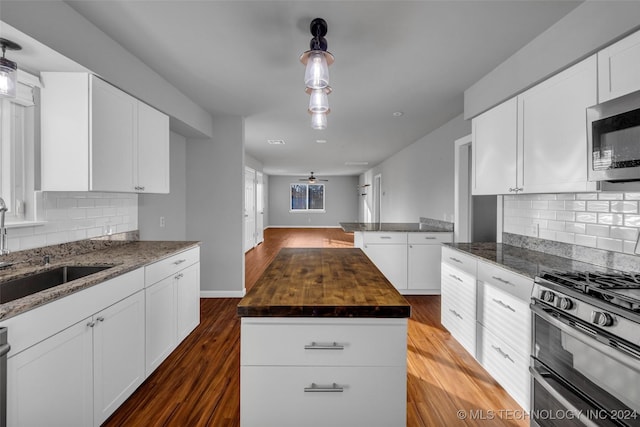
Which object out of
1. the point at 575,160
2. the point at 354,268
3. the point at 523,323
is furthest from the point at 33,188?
the point at 575,160

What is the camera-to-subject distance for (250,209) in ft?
26.5

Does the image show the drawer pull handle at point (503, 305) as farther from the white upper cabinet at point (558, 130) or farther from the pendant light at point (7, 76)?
the pendant light at point (7, 76)

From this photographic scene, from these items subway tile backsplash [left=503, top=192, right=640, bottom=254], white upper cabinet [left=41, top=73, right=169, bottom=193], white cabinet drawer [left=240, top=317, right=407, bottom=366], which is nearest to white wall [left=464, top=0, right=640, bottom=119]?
subway tile backsplash [left=503, top=192, right=640, bottom=254]

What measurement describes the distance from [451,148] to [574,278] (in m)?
2.97

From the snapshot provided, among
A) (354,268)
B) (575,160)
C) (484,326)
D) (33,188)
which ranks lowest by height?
(484,326)

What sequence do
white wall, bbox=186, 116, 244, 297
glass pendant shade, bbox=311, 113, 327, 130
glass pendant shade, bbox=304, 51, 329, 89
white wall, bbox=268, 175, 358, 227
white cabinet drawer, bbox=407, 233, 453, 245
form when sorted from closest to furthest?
glass pendant shade, bbox=304, 51, 329, 89
glass pendant shade, bbox=311, 113, 327, 130
white wall, bbox=186, 116, 244, 297
white cabinet drawer, bbox=407, 233, 453, 245
white wall, bbox=268, 175, 358, 227

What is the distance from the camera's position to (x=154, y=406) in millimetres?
1883

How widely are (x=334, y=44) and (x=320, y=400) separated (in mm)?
2203

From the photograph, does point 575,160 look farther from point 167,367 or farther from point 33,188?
point 33,188

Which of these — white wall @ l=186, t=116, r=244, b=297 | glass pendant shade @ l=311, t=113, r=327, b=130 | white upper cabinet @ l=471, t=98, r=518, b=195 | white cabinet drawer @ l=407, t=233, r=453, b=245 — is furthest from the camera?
white cabinet drawer @ l=407, t=233, r=453, b=245

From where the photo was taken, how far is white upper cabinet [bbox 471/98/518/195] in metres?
2.29

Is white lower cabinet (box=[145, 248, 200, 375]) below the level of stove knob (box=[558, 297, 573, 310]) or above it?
below

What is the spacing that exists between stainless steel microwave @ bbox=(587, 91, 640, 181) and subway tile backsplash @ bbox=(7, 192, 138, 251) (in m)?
3.36

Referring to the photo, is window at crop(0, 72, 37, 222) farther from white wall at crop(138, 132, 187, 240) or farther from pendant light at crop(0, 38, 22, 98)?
white wall at crop(138, 132, 187, 240)
